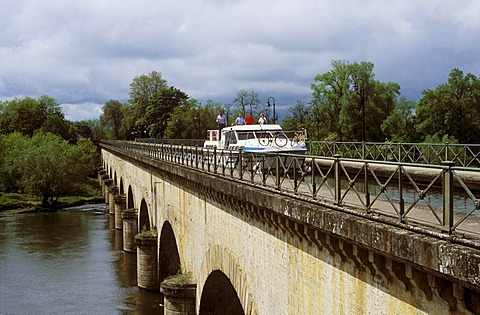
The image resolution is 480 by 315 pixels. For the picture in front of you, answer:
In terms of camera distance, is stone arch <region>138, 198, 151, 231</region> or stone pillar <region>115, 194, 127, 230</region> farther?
stone pillar <region>115, 194, 127, 230</region>

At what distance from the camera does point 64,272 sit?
33.7 m

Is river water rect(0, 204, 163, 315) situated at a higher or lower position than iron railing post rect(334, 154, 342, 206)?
lower

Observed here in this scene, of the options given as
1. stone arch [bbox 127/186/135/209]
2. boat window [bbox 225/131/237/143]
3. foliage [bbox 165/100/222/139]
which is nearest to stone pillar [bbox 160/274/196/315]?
boat window [bbox 225/131/237/143]

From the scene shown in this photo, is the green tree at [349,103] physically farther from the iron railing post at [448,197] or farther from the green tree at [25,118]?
the green tree at [25,118]

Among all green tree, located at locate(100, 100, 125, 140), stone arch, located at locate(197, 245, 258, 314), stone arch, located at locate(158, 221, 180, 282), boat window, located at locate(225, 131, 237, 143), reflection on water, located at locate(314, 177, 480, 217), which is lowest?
stone arch, located at locate(158, 221, 180, 282)

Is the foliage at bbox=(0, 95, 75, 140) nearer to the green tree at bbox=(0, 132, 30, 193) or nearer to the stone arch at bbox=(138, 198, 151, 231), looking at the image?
the green tree at bbox=(0, 132, 30, 193)

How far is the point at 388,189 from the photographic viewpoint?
28.7 feet

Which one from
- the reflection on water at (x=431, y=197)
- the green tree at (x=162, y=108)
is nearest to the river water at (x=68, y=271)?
the reflection on water at (x=431, y=197)

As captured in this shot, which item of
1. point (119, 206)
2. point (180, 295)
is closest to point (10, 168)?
point (119, 206)

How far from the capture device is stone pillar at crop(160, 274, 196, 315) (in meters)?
20.2

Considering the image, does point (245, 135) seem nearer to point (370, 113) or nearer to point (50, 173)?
point (370, 113)

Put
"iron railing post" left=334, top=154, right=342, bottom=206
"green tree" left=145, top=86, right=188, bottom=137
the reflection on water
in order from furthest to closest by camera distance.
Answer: "green tree" left=145, top=86, right=188, bottom=137 → "iron railing post" left=334, top=154, right=342, bottom=206 → the reflection on water

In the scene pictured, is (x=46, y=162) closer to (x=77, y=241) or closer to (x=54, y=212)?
(x=54, y=212)

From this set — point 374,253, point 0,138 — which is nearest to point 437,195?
point 374,253
